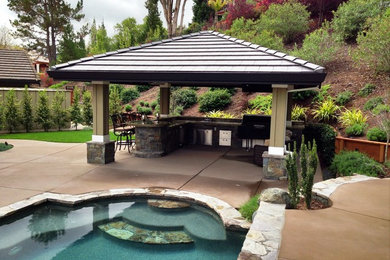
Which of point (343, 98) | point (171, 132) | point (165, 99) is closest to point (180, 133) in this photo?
point (171, 132)

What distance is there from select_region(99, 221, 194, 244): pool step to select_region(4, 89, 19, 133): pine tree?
34.3ft

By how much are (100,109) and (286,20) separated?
48.6 ft

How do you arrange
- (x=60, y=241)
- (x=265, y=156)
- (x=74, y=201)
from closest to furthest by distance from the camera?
(x=60, y=241), (x=74, y=201), (x=265, y=156)

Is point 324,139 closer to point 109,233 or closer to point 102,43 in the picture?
point 109,233

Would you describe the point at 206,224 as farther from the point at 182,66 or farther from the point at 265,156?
the point at 182,66

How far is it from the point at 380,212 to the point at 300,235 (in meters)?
1.70

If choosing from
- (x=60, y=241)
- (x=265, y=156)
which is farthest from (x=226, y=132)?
(x=60, y=241)

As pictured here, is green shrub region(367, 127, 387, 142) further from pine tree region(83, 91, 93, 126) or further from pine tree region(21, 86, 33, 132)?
pine tree region(21, 86, 33, 132)

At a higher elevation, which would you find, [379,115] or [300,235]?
[379,115]

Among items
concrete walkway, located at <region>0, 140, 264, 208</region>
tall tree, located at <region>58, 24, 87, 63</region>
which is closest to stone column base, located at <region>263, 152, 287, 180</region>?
concrete walkway, located at <region>0, 140, 264, 208</region>

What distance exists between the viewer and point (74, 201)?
536 centimetres

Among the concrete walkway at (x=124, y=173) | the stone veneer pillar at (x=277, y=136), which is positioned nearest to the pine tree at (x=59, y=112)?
the concrete walkway at (x=124, y=173)

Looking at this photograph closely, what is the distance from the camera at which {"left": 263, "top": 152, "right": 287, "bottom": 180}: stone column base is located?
6766 millimetres

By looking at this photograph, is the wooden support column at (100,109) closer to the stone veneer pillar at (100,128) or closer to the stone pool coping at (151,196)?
the stone veneer pillar at (100,128)
